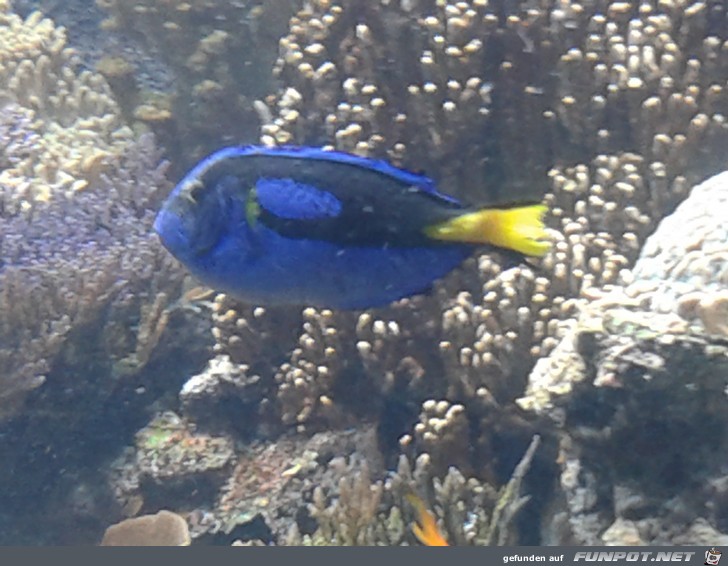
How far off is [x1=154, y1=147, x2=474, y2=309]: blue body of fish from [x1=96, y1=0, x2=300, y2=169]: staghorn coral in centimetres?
361

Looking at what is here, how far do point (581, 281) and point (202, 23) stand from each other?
13.1 feet

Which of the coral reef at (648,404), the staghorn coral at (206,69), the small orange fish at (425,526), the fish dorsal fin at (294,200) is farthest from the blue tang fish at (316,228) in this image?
the staghorn coral at (206,69)

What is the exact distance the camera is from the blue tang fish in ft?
6.64

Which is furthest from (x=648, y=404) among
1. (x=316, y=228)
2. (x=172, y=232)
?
(x=172, y=232)

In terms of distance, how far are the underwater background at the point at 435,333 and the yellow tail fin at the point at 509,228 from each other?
33.7 inches

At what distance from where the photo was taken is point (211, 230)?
2244mm

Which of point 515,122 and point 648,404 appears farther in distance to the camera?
point 515,122

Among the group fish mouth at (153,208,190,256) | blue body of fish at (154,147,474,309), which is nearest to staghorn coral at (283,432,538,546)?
blue body of fish at (154,147,474,309)

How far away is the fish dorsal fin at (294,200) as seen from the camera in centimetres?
211

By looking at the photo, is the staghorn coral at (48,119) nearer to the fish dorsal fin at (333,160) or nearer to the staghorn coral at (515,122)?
the staghorn coral at (515,122)

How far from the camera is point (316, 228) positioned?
2.13 metres

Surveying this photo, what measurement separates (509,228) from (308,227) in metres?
0.60

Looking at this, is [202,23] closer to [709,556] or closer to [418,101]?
[418,101]

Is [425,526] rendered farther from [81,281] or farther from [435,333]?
[81,281]
